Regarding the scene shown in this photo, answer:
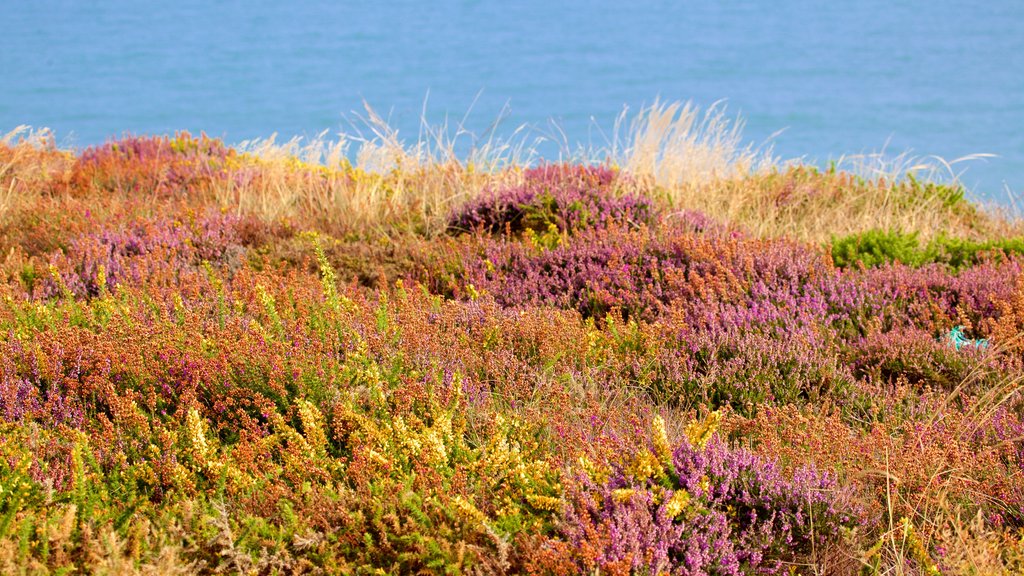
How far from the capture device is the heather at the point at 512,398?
9.62 ft

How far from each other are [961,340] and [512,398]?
2.90m

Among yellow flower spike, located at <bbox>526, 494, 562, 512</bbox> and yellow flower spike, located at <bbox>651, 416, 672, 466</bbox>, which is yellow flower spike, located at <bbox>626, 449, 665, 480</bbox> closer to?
yellow flower spike, located at <bbox>651, 416, 672, 466</bbox>

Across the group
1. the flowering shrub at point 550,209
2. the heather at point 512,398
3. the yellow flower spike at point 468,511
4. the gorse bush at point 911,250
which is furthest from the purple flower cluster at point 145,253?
the gorse bush at point 911,250

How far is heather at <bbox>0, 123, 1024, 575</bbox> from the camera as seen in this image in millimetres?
2932

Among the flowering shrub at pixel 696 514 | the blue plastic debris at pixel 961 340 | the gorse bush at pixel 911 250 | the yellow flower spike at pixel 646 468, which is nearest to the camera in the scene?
the flowering shrub at pixel 696 514

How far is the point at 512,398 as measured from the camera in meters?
3.85

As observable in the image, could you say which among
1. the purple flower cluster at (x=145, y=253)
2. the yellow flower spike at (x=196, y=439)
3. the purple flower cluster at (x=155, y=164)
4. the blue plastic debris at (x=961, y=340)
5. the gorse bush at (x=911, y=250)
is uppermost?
the purple flower cluster at (x=155, y=164)

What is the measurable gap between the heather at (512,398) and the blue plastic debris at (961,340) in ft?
0.07

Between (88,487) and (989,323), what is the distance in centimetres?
463

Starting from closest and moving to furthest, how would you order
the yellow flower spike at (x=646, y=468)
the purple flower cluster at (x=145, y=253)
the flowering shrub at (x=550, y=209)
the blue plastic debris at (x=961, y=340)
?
the yellow flower spike at (x=646, y=468) → the blue plastic debris at (x=961, y=340) → the purple flower cluster at (x=145, y=253) → the flowering shrub at (x=550, y=209)

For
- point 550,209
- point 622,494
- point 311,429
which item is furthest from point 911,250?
point 311,429

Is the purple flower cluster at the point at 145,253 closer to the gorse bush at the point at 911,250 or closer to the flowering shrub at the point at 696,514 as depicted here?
the flowering shrub at the point at 696,514

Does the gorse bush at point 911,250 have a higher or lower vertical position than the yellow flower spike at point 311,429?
lower

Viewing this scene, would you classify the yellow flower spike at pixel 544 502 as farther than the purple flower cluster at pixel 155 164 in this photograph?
No
